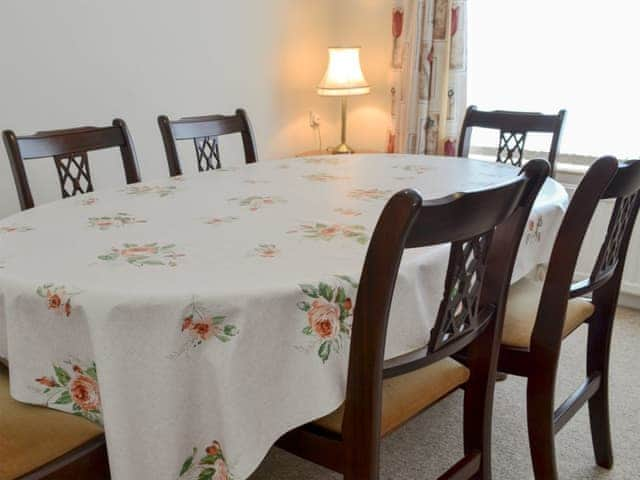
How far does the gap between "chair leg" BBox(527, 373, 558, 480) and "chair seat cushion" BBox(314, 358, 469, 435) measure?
0.26 meters

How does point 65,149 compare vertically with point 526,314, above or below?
above

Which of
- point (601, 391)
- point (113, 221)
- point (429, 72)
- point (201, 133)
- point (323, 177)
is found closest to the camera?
point (113, 221)

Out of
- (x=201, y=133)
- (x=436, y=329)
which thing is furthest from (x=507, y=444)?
(x=201, y=133)

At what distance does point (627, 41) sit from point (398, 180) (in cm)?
157

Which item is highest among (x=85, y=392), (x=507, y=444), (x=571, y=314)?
(x=85, y=392)

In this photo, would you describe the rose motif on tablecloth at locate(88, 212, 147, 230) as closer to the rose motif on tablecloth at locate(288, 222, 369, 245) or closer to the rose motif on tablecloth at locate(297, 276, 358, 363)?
the rose motif on tablecloth at locate(288, 222, 369, 245)

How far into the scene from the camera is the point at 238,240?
133cm

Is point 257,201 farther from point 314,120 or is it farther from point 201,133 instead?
point 314,120

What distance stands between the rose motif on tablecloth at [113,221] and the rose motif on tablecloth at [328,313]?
23.7 inches

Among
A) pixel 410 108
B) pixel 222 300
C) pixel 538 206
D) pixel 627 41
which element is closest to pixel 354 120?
pixel 410 108

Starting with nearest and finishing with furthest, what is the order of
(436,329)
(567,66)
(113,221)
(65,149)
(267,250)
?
1. (436,329)
2. (267,250)
3. (113,221)
4. (65,149)
5. (567,66)

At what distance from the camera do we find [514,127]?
2500 mm

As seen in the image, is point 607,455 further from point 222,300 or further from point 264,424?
point 222,300

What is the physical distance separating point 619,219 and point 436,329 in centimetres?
67
